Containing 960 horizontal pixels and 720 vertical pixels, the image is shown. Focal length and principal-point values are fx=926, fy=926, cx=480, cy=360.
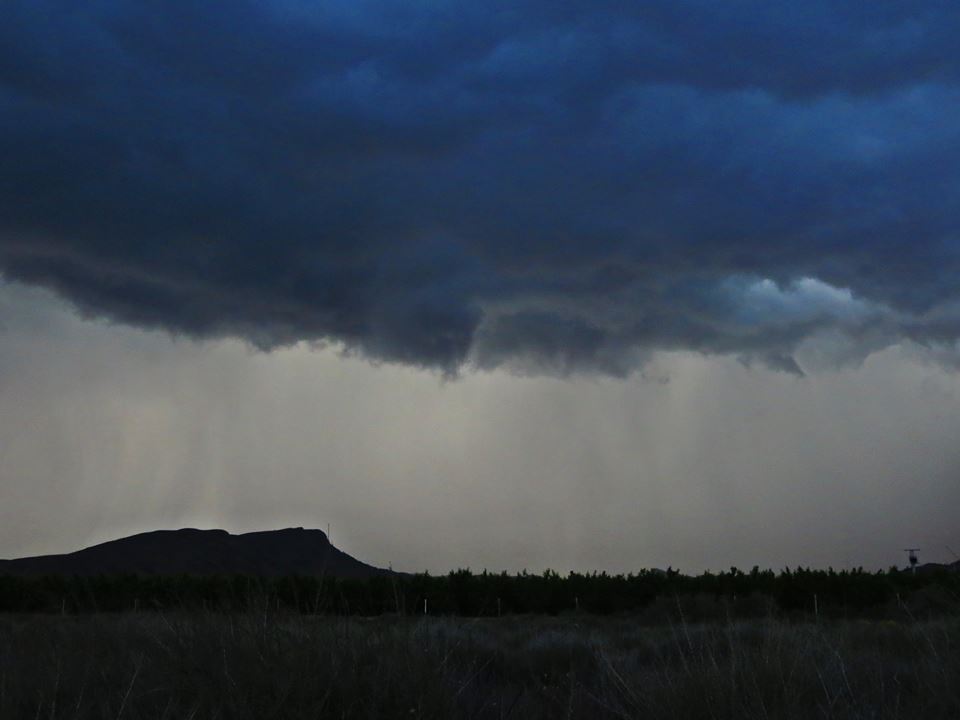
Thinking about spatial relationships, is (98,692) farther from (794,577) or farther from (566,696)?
(794,577)

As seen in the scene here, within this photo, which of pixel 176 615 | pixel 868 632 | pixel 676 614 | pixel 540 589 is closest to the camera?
pixel 176 615

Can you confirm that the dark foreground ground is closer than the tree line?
Yes

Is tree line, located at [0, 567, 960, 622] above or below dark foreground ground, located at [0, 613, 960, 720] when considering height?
above

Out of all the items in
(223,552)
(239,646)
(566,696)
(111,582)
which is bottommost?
(566,696)

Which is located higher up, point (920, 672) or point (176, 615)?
point (176, 615)

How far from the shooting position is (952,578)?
39469mm

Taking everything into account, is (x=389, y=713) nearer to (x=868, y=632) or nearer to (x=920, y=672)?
(x=920, y=672)

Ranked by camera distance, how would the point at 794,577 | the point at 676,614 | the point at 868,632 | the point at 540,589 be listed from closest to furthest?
1. the point at 868,632
2. the point at 676,614
3. the point at 794,577
4. the point at 540,589

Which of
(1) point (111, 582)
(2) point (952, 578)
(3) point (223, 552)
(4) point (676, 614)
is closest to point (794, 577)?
(2) point (952, 578)

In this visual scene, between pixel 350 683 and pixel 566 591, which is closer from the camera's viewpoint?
pixel 350 683

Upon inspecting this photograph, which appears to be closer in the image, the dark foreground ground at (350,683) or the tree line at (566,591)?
the dark foreground ground at (350,683)

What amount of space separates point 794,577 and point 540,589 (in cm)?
1260

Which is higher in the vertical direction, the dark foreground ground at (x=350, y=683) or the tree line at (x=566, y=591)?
the tree line at (x=566, y=591)

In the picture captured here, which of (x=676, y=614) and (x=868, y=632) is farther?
(x=676, y=614)
